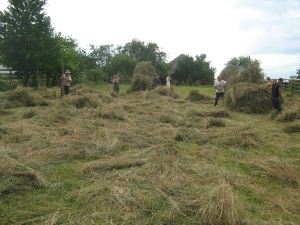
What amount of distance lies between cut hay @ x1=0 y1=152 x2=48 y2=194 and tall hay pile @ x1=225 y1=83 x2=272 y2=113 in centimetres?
1144

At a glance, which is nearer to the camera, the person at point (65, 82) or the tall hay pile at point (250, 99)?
the tall hay pile at point (250, 99)

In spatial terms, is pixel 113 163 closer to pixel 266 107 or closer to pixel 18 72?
pixel 266 107

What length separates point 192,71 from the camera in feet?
163

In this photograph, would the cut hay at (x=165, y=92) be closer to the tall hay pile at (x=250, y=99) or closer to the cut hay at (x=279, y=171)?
the tall hay pile at (x=250, y=99)

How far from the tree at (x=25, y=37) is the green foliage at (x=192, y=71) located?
74.0 feet

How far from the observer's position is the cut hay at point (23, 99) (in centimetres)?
1612

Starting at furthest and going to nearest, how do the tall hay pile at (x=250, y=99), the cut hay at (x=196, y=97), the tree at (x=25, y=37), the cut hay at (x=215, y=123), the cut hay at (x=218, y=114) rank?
the tree at (x=25, y=37) < the cut hay at (x=196, y=97) < the tall hay pile at (x=250, y=99) < the cut hay at (x=218, y=114) < the cut hay at (x=215, y=123)

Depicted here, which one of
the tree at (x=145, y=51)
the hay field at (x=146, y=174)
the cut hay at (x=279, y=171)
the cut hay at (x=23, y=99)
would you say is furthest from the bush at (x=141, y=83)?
the tree at (x=145, y=51)

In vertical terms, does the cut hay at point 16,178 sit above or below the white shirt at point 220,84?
below

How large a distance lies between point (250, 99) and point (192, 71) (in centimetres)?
3465

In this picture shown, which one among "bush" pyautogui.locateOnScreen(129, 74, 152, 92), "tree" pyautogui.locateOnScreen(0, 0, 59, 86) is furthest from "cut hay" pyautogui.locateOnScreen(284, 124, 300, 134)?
"tree" pyautogui.locateOnScreen(0, 0, 59, 86)

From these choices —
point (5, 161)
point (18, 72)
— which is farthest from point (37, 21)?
point (5, 161)

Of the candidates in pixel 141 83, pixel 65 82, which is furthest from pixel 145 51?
pixel 65 82

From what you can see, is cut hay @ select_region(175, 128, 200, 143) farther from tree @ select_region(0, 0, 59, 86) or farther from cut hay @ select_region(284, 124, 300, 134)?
tree @ select_region(0, 0, 59, 86)
